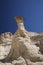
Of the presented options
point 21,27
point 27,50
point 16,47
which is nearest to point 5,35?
point 21,27

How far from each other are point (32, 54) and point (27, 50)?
12.1 inches

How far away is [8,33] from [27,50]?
27.7ft

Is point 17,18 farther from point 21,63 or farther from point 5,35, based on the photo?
point 5,35

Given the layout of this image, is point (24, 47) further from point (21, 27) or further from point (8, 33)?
point (8, 33)

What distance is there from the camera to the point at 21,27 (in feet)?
26.1

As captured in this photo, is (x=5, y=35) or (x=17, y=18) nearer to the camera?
(x=17, y=18)

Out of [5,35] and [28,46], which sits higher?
[5,35]

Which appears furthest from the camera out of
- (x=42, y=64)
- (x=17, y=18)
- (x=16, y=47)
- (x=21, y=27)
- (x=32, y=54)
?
(x=21, y=27)

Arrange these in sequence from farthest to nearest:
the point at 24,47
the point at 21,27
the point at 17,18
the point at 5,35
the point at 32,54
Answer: the point at 5,35 < the point at 21,27 < the point at 17,18 < the point at 24,47 < the point at 32,54

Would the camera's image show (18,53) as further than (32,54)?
Yes

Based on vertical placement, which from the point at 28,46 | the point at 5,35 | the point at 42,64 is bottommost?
the point at 42,64

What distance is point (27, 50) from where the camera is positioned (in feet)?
16.7

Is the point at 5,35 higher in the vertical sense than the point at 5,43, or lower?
higher

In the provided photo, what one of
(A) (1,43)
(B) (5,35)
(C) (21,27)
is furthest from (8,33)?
(C) (21,27)
